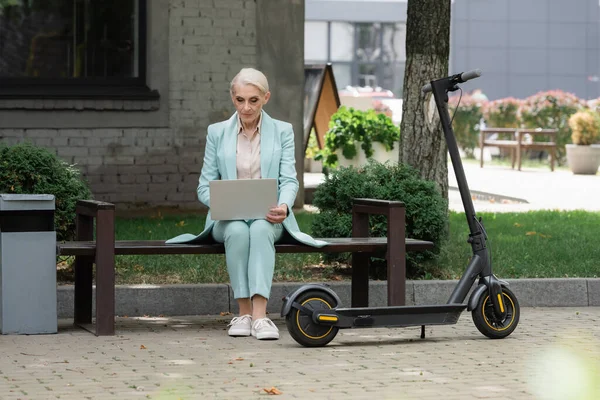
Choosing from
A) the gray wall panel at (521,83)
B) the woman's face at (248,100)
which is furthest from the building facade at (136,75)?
the gray wall panel at (521,83)

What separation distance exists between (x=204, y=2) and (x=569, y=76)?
145 ft

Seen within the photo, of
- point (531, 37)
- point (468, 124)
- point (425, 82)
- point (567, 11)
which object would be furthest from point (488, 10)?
point (425, 82)

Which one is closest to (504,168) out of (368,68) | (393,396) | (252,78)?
(252,78)

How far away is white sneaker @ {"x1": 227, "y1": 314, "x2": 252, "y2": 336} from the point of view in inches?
287

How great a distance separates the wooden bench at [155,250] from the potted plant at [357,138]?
9561 mm

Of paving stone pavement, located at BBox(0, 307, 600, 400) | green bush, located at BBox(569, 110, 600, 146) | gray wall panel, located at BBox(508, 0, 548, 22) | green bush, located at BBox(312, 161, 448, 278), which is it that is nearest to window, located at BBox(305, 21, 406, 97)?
gray wall panel, located at BBox(508, 0, 548, 22)

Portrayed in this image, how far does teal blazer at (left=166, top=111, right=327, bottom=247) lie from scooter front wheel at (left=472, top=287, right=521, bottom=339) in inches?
40.5

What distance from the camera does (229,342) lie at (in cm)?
714

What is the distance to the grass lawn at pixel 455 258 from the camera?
895cm

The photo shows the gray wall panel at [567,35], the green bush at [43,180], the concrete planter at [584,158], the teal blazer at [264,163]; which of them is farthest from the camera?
the gray wall panel at [567,35]

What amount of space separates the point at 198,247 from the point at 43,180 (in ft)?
5.22

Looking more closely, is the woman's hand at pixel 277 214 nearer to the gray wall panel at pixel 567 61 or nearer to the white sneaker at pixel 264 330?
the white sneaker at pixel 264 330

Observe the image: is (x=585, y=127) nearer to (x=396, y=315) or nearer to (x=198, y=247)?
(x=198, y=247)

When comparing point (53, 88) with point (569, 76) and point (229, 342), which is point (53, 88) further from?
point (569, 76)
